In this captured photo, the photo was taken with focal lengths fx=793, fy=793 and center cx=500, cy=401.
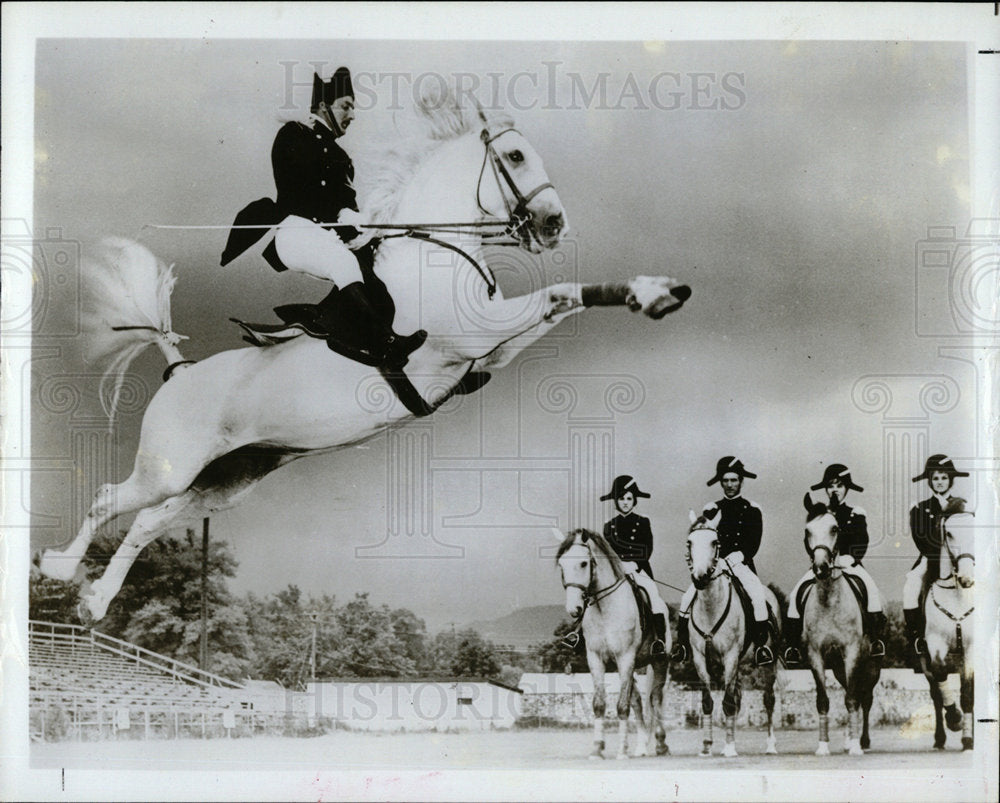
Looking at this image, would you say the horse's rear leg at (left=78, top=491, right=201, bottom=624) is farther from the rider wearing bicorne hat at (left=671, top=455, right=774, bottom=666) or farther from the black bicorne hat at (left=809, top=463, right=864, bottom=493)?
the black bicorne hat at (left=809, top=463, right=864, bottom=493)

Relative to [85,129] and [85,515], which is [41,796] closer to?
[85,515]

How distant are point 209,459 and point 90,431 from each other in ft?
1.69

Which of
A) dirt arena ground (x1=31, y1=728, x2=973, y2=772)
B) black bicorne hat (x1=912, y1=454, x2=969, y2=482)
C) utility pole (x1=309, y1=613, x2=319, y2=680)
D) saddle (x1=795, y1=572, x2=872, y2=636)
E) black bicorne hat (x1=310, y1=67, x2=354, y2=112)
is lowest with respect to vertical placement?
dirt arena ground (x1=31, y1=728, x2=973, y2=772)

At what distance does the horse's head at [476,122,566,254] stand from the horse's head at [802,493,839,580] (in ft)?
5.13

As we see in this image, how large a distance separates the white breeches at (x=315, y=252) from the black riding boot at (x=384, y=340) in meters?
0.09

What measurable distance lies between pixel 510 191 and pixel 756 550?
1831mm

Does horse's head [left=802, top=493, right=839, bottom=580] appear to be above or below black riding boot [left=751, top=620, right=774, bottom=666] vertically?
above

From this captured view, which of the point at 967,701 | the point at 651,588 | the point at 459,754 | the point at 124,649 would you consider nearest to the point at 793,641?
the point at 651,588

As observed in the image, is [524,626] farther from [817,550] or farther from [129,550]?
[129,550]

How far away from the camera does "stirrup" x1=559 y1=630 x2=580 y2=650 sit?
130 inches

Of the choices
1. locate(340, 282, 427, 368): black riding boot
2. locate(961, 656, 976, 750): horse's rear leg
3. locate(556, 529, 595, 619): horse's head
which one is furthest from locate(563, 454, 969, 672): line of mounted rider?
locate(340, 282, 427, 368): black riding boot

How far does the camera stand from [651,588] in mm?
3307

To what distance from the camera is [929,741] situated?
3340 mm

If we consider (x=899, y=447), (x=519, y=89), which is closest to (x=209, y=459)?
(x=519, y=89)
